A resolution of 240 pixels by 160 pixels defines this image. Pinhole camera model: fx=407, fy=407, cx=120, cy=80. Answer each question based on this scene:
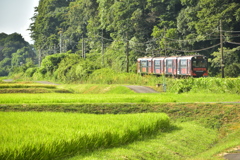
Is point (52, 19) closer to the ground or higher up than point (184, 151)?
higher up

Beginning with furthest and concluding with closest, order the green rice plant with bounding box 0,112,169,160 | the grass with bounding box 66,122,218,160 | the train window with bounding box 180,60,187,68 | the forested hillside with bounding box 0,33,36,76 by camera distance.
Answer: the forested hillside with bounding box 0,33,36,76
the train window with bounding box 180,60,187,68
the grass with bounding box 66,122,218,160
the green rice plant with bounding box 0,112,169,160

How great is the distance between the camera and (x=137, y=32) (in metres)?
69.6

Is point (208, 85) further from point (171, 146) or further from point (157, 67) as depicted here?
point (157, 67)

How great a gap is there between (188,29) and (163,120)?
136 feet

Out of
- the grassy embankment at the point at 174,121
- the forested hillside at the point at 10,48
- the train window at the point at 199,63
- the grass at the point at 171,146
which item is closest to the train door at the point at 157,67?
the train window at the point at 199,63

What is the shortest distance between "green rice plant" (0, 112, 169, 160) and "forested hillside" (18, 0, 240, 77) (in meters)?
31.1

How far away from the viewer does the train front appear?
4469 centimetres

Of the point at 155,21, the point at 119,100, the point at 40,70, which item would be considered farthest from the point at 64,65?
the point at 119,100

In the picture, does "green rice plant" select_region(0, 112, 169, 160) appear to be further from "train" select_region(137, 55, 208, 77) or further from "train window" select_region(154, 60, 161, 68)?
"train window" select_region(154, 60, 161, 68)

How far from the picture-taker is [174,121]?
2247cm

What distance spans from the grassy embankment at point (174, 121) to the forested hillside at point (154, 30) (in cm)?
2255

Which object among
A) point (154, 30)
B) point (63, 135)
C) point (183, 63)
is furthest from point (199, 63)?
point (63, 135)

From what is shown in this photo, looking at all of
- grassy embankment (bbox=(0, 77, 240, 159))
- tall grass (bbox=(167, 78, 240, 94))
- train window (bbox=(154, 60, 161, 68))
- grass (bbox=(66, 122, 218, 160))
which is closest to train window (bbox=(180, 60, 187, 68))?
train window (bbox=(154, 60, 161, 68))

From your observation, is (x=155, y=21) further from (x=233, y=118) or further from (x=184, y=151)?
(x=184, y=151)
